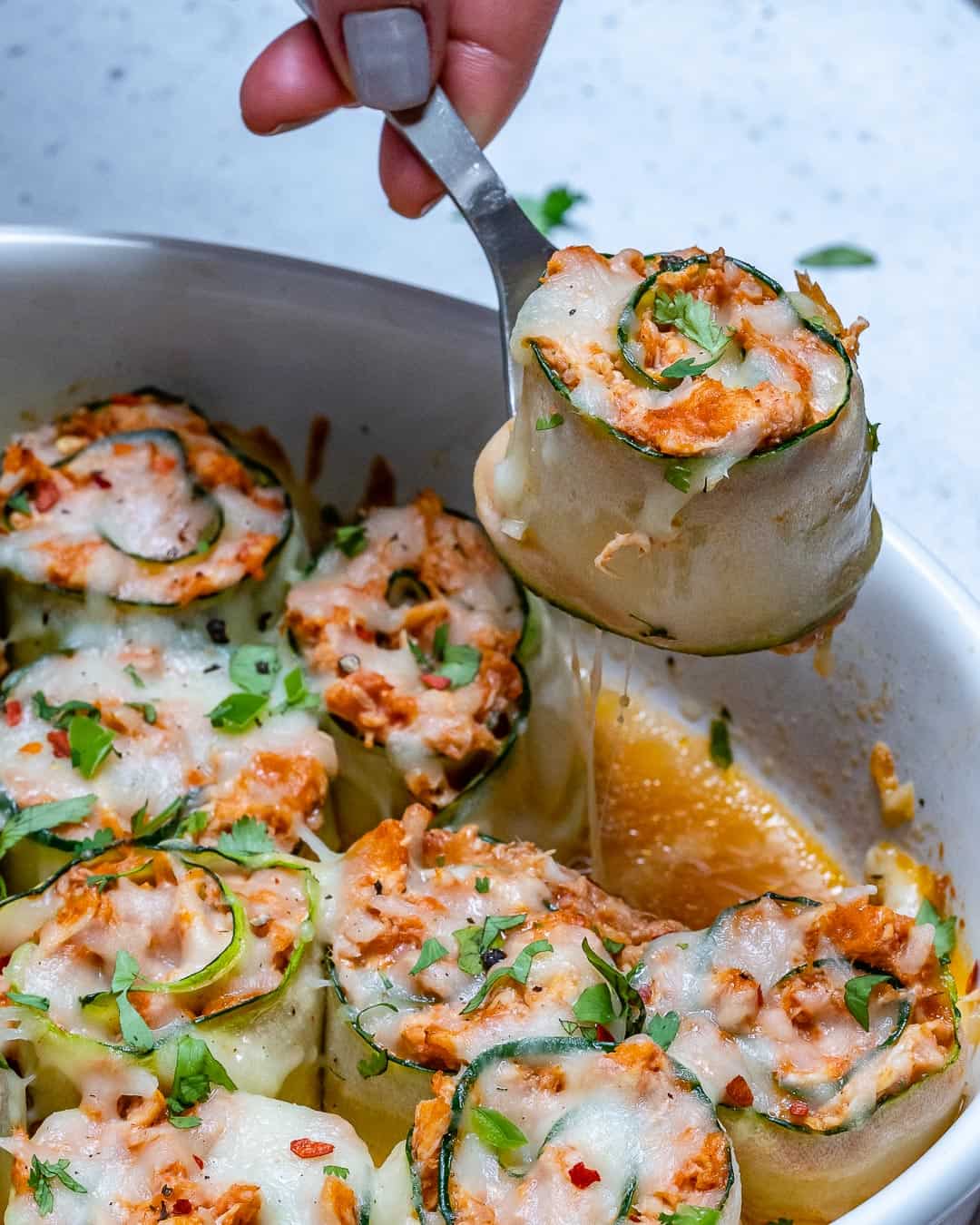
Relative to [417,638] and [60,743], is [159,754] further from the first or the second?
[417,638]

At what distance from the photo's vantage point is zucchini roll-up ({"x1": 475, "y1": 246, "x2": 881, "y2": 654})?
1875mm

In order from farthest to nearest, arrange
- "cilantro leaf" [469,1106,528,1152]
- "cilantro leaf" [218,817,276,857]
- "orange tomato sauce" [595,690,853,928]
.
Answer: "orange tomato sauce" [595,690,853,928] < "cilantro leaf" [218,817,276,857] < "cilantro leaf" [469,1106,528,1152]

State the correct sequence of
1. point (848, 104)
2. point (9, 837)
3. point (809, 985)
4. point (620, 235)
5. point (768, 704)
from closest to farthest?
1. point (809, 985)
2. point (9, 837)
3. point (768, 704)
4. point (620, 235)
5. point (848, 104)

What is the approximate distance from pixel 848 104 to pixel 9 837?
286 cm

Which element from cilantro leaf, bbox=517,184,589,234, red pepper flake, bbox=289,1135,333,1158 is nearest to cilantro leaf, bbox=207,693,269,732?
red pepper flake, bbox=289,1135,333,1158

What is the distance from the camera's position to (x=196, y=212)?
3.66 meters

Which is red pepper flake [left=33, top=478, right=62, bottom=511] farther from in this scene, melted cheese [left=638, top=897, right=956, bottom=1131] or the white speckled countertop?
melted cheese [left=638, top=897, right=956, bottom=1131]

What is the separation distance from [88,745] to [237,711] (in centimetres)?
23

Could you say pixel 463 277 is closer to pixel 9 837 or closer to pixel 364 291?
pixel 364 291

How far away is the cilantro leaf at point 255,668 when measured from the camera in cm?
245

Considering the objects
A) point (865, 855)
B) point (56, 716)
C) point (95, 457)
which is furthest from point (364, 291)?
point (865, 855)

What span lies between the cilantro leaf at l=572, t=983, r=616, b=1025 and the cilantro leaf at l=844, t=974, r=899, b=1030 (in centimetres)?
31

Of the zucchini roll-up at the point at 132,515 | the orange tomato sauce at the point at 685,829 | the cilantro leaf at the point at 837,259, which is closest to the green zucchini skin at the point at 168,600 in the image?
the zucchini roll-up at the point at 132,515

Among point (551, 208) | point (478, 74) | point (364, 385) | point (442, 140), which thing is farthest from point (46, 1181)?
point (551, 208)
